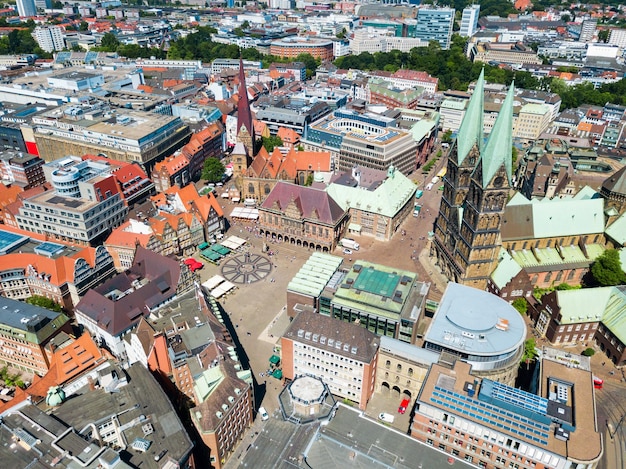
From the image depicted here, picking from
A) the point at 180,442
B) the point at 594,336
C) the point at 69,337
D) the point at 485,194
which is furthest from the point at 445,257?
the point at 69,337

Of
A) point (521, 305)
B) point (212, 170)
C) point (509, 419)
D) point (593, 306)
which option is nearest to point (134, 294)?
point (509, 419)

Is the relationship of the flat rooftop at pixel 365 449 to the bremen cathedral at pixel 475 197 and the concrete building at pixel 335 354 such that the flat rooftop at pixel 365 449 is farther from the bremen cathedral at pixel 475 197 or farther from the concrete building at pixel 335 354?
the bremen cathedral at pixel 475 197

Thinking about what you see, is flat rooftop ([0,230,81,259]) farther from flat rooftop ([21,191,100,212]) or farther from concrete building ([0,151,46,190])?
concrete building ([0,151,46,190])

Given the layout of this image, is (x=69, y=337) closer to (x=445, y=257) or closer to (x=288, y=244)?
(x=288, y=244)

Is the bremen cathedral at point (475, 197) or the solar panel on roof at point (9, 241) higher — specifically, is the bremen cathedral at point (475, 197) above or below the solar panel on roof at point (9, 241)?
above

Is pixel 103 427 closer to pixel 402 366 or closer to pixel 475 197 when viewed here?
pixel 402 366

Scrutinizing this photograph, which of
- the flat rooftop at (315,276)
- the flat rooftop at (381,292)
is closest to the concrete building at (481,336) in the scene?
the flat rooftop at (381,292)

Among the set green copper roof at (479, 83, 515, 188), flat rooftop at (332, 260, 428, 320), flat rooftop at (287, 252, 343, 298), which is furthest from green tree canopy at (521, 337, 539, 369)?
flat rooftop at (287, 252, 343, 298)
